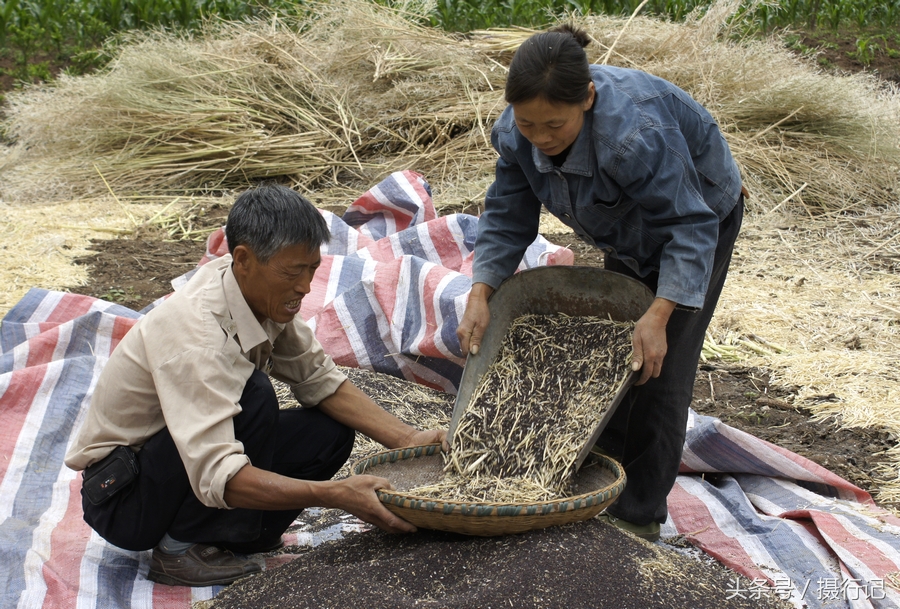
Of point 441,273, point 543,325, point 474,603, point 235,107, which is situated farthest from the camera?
point 235,107

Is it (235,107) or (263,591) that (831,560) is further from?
(235,107)

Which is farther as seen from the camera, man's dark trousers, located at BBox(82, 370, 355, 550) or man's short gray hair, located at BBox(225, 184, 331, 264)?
man's dark trousers, located at BBox(82, 370, 355, 550)

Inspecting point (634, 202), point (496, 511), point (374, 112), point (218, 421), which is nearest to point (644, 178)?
point (634, 202)

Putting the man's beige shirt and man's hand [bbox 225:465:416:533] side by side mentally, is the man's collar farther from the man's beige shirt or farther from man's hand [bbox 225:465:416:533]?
man's hand [bbox 225:465:416:533]

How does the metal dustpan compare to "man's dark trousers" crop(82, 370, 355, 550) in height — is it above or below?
above

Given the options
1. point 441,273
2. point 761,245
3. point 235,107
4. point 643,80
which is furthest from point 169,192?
point 643,80

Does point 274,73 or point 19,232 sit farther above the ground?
point 274,73

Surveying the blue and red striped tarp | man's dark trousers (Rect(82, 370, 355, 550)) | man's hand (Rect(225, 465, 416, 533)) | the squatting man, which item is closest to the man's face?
the squatting man

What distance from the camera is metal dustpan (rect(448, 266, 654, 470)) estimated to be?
7.82 ft

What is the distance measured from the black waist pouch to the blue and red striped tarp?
0.30m

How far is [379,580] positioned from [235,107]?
5130mm

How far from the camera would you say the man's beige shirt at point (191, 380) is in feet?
6.28

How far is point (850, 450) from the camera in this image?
310 centimetres

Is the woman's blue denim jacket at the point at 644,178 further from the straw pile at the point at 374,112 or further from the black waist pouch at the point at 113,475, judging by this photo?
the straw pile at the point at 374,112
